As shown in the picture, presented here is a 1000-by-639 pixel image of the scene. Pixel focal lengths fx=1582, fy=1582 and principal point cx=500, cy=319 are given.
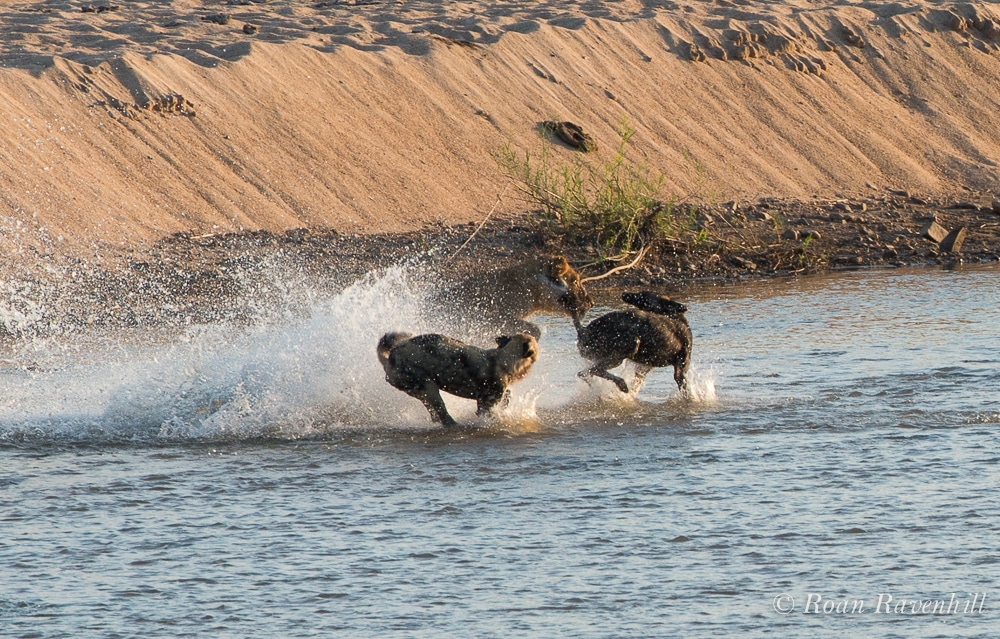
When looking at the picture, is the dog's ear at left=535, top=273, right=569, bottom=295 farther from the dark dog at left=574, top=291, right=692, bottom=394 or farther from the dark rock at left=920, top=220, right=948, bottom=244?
the dark rock at left=920, top=220, right=948, bottom=244

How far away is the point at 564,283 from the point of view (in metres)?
10.8

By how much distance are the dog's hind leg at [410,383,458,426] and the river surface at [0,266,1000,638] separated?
118mm

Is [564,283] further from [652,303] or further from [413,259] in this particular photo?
[413,259]

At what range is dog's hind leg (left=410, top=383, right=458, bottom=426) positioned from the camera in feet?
32.2

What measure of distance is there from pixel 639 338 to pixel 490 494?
2524mm

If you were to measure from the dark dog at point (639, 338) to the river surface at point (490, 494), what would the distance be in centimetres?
24

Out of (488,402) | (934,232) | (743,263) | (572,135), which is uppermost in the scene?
(572,135)

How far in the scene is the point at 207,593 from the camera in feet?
22.3

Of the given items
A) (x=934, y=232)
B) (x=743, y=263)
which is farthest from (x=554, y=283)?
(x=934, y=232)

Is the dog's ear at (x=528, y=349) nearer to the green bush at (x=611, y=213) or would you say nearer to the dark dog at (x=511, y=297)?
the dark dog at (x=511, y=297)

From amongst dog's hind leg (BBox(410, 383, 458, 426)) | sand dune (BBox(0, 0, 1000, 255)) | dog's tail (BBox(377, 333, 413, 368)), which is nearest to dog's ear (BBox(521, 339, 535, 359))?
dog's hind leg (BBox(410, 383, 458, 426))

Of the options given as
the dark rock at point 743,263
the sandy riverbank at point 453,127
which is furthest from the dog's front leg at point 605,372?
the dark rock at point 743,263

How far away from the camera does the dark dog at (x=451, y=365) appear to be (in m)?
9.70

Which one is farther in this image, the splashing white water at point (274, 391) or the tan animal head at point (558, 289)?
the tan animal head at point (558, 289)
